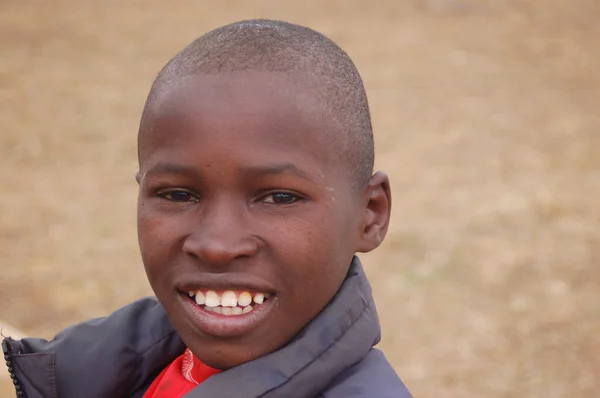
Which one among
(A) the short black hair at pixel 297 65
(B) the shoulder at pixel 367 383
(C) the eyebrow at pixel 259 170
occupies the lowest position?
(B) the shoulder at pixel 367 383

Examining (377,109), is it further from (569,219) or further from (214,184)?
(214,184)

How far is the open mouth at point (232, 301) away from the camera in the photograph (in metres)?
1.79

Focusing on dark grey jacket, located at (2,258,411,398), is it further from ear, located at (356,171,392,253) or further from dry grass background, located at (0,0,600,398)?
dry grass background, located at (0,0,600,398)

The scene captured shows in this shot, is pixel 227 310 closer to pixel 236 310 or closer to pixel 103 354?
pixel 236 310

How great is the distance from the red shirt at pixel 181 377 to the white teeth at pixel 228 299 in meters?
0.26

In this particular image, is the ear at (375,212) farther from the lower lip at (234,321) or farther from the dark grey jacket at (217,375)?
the lower lip at (234,321)

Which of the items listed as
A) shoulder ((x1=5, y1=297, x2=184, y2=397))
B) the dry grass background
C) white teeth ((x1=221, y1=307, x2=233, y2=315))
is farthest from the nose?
the dry grass background

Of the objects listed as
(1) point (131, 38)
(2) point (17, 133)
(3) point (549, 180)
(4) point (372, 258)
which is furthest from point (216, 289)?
(1) point (131, 38)

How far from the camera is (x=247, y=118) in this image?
1.75 meters

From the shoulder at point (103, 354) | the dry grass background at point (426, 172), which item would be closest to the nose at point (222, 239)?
the shoulder at point (103, 354)

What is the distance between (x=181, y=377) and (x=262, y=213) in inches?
20.8

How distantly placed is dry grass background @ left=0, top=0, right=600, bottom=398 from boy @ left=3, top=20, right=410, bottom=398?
2.35m

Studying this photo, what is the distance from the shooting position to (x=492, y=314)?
4.62 meters

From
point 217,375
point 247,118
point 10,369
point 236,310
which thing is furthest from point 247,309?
point 10,369
